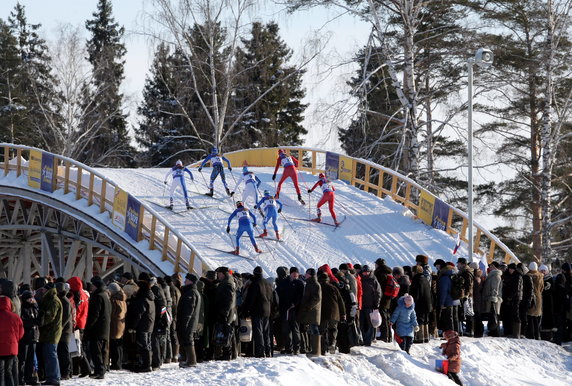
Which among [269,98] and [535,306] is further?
[269,98]

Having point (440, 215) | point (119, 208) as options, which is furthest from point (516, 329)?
point (119, 208)

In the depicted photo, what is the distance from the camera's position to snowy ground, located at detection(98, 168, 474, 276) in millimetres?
26031

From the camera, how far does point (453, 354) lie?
632 inches

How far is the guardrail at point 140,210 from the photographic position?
2300 centimetres

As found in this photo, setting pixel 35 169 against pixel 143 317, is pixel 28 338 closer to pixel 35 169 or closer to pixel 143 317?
pixel 143 317

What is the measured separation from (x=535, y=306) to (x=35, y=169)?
50.5ft

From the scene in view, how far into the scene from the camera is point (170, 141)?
2239 inches

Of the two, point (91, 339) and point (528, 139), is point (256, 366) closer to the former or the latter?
point (91, 339)

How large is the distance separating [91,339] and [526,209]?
91.2 ft

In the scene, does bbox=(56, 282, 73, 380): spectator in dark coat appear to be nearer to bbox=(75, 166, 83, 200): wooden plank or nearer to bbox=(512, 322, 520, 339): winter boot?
bbox=(512, 322, 520, 339): winter boot

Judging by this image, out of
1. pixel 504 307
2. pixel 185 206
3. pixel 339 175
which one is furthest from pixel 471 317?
pixel 339 175

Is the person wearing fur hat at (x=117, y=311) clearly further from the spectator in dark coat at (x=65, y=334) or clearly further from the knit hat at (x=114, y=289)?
the spectator in dark coat at (x=65, y=334)

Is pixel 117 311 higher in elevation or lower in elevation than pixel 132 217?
lower

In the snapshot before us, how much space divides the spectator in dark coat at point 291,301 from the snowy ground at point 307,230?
822 cm
